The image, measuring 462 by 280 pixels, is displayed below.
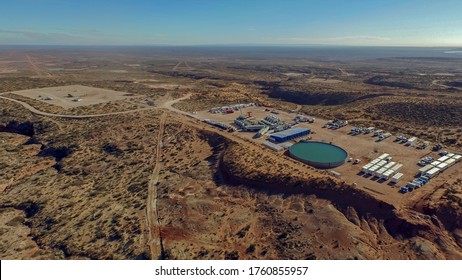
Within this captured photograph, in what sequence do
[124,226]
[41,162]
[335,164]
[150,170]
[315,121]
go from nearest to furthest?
1. [124,226]
2. [335,164]
3. [150,170]
4. [41,162]
5. [315,121]

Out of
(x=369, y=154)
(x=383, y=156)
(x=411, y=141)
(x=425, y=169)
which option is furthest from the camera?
(x=411, y=141)

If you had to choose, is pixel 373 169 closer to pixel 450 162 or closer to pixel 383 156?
pixel 383 156

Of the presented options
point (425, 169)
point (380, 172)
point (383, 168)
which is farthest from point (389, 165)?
point (425, 169)

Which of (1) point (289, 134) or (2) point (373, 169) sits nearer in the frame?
(2) point (373, 169)

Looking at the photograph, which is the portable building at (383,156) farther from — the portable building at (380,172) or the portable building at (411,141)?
the portable building at (411,141)

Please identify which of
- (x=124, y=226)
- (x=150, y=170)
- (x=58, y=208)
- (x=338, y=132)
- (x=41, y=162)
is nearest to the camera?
(x=124, y=226)

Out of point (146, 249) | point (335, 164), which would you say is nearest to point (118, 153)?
point (146, 249)

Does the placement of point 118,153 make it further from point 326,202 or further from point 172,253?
point 326,202
